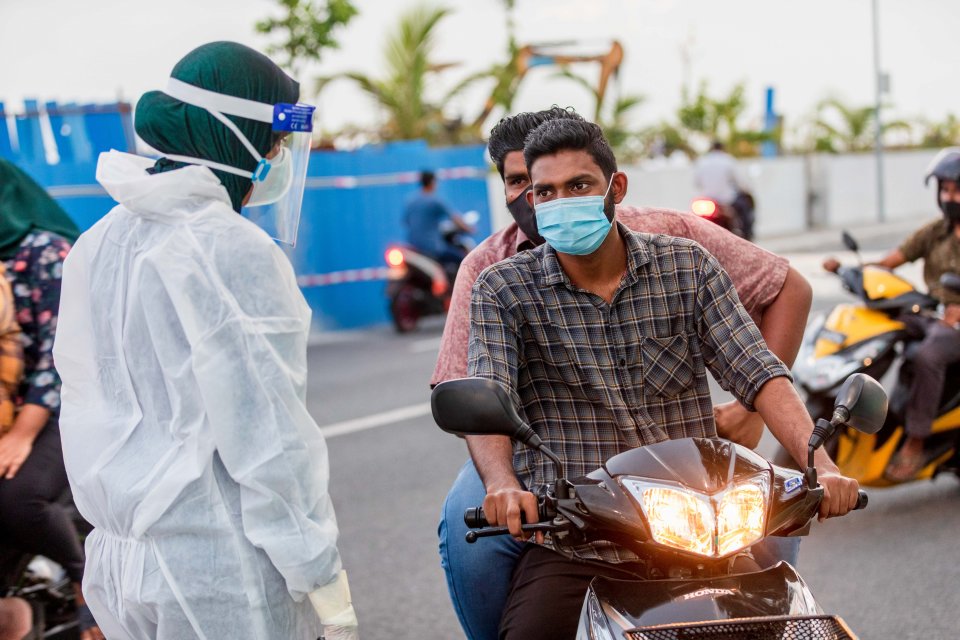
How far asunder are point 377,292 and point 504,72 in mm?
8259

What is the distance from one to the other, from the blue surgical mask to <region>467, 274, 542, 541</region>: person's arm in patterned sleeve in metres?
0.20

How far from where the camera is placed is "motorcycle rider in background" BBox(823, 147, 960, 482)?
5543mm

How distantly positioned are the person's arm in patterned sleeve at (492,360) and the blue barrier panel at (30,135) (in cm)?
1000

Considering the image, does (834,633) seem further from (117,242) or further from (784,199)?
(784,199)

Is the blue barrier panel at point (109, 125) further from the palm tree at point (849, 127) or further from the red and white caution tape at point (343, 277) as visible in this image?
the palm tree at point (849, 127)

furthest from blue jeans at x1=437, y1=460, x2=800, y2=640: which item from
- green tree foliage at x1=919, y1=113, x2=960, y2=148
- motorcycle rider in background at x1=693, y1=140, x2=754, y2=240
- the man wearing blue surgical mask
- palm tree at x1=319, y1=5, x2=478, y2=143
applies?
green tree foliage at x1=919, y1=113, x2=960, y2=148

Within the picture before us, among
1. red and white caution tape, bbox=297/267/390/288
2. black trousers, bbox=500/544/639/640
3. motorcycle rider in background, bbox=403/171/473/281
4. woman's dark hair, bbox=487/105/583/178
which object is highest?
woman's dark hair, bbox=487/105/583/178

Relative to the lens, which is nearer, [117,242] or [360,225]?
[117,242]

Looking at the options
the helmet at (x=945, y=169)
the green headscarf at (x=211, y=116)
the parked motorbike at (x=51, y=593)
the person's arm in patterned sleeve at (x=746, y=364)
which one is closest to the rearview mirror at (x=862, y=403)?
the person's arm in patterned sleeve at (x=746, y=364)

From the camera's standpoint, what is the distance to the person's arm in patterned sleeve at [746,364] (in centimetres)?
259

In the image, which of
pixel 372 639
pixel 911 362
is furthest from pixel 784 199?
pixel 372 639

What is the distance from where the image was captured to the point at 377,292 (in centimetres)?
1571

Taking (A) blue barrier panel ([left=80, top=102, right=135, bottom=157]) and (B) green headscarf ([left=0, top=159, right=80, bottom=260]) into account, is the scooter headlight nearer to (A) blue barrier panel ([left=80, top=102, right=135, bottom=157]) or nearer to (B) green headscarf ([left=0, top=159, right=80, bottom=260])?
(B) green headscarf ([left=0, top=159, right=80, bottom=260])

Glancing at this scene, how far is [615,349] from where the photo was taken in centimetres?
269
